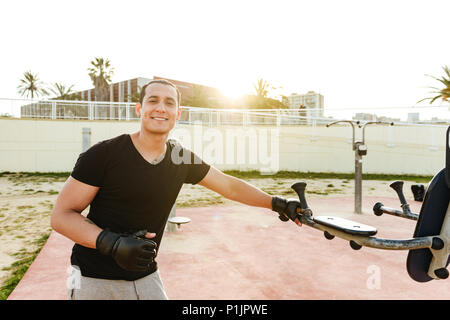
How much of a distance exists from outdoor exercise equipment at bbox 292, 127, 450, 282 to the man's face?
37.5 inches

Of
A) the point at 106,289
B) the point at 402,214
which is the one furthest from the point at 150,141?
the point at 402,214

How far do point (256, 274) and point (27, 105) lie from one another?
46.5 feet

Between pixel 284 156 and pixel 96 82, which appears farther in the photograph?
pixel 96 82

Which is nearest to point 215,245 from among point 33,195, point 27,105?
point 33,195

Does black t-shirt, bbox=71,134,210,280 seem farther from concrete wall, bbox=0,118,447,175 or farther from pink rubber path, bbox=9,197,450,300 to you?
concrete wall, bbox=0,118,447,175

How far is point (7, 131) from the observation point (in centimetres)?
1321

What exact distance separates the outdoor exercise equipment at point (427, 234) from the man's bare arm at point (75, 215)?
106 centimetres

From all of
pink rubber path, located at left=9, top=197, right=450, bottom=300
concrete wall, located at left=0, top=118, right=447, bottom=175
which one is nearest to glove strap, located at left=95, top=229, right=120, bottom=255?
pink rubber path, located at left=9, top=197, right=450, bottom=300

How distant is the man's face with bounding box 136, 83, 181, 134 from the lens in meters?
1.75

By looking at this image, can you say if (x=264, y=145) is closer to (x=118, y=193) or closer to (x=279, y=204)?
(x=279, y=204)

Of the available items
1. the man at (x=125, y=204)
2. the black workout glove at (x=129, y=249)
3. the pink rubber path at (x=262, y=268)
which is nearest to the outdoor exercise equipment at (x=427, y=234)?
Answer: the man at (x=125, y=204)

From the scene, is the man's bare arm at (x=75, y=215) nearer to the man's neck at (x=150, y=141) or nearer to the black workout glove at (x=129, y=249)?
the black workout glove at (x=129, y=249)
